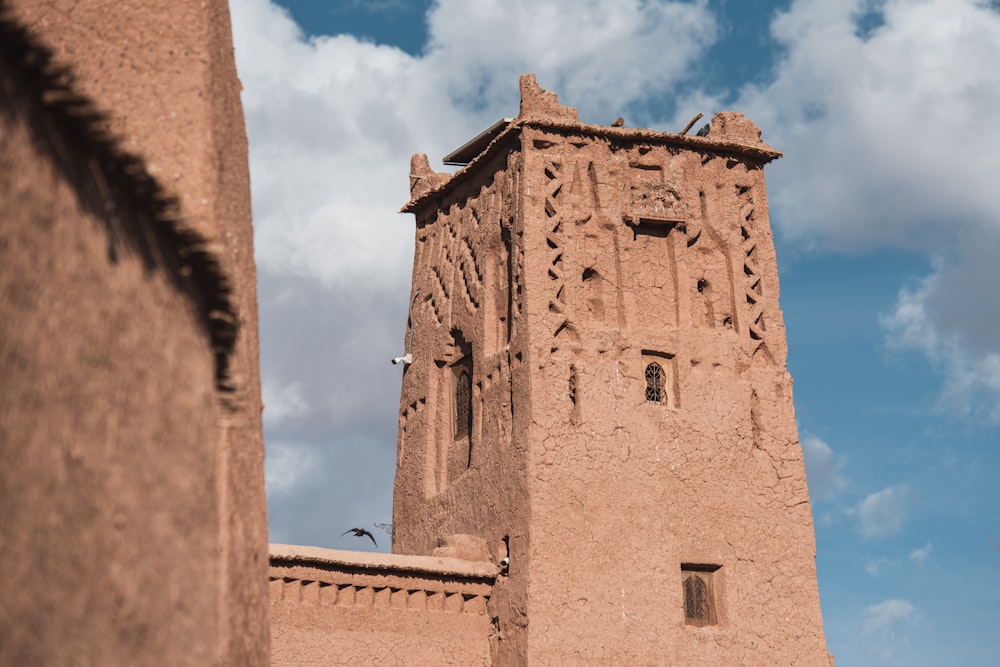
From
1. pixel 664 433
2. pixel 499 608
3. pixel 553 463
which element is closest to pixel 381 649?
pixel 499 608

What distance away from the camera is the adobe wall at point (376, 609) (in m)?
13.0

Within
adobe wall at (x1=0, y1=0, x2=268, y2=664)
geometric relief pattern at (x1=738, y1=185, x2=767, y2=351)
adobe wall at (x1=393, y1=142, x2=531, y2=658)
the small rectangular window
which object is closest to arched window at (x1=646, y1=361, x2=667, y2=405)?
geometric relief pattern at (x1=738, y1=185, x2=767, y2=351)

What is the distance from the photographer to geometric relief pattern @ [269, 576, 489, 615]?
13.1m

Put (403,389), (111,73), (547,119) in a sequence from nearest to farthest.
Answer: (111,73), (547,119), (403,389)

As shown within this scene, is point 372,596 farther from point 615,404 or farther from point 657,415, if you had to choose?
point 657,415

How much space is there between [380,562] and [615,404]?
3.19 metres

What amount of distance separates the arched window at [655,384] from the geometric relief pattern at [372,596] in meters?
2.97

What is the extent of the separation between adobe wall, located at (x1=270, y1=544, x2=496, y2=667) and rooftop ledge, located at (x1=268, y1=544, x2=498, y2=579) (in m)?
0.01

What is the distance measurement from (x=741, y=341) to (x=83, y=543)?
1200 centimetres

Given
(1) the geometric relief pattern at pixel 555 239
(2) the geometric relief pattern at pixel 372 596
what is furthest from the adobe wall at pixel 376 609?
(1) the geometric relief pattern at pixel 555 239

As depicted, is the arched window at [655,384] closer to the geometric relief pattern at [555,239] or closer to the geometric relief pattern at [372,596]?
the geometric relief pattern at [555,239]

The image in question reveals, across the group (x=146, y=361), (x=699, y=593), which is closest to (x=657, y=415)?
(x=699, y=593)

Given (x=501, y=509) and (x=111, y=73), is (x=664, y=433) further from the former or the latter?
(x=111, y=73)

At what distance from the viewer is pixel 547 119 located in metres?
15.5
